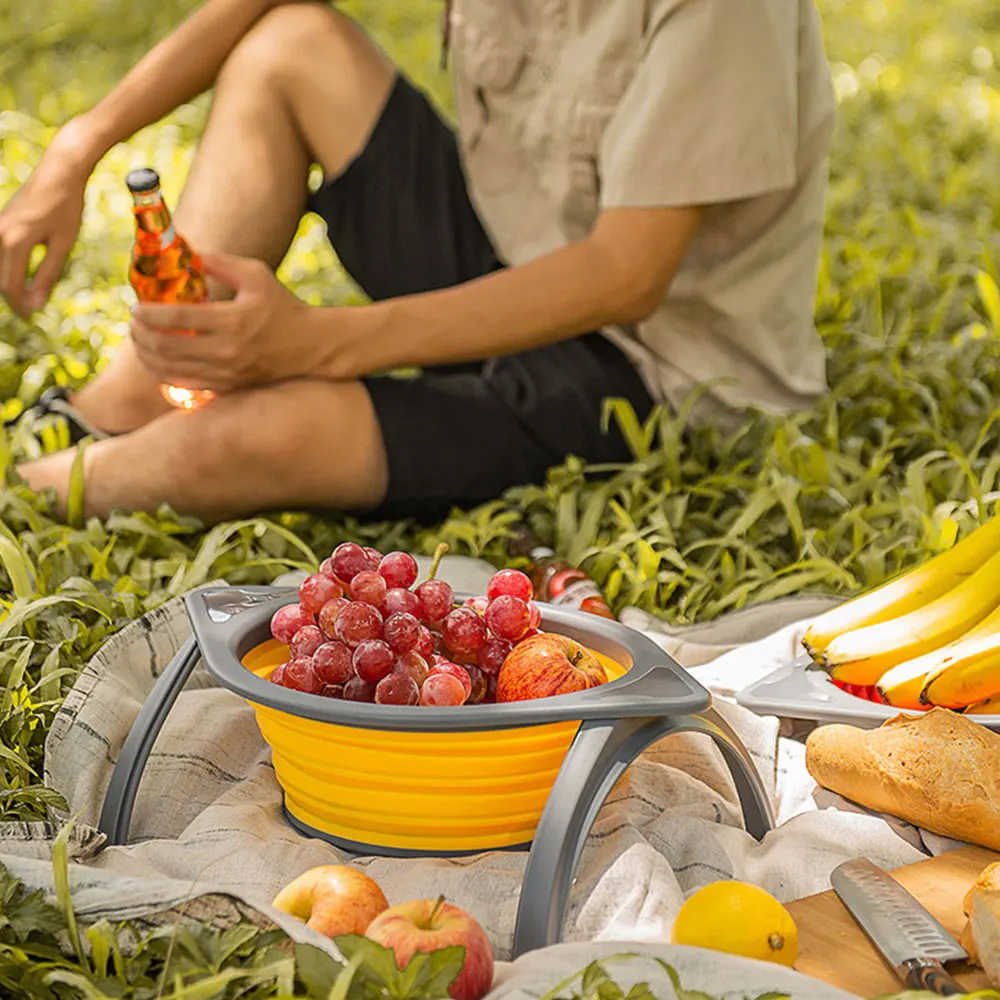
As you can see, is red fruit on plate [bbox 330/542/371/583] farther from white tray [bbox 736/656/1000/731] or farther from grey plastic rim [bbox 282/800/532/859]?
white tray [bbox 736/656/1000/731]

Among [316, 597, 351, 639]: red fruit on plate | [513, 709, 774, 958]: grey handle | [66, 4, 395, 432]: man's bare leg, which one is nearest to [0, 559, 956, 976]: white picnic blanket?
[513, 709, 774, 958]: grey handle

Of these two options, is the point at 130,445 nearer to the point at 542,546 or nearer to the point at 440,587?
the point at 542,546

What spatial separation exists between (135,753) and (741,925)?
2.15ft

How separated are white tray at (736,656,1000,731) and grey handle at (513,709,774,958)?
384 millimetres

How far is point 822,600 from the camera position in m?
1.97

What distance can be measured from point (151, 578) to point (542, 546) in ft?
2.01

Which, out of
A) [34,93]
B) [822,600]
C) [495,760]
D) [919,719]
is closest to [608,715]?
[495,760]

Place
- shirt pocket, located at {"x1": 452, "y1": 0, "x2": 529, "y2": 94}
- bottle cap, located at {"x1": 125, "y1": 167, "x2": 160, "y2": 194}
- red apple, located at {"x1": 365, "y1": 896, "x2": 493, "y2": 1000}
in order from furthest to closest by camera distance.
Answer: shirt pocket, located at {"x1": 452, "y1": 0, "x2": 529, "y2": 94} < bottle cap, located at {"x1": 125, "y1": 167, "x2": 160, "y2": 194} < red apple, located at {"x1": 365, "y1": 896, "x2": 493, "y2": 1000}

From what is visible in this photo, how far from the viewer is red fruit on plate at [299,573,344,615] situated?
1.41m

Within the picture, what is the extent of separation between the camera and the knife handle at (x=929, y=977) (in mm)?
1115

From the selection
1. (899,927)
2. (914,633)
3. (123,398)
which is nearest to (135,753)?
(899,927)

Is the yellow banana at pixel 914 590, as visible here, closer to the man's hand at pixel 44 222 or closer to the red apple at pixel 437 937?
the red apple at pixel 437 937

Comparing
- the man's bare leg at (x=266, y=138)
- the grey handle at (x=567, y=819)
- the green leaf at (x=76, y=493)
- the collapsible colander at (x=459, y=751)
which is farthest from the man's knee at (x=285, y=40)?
the grey handle at (x=567, y=819)

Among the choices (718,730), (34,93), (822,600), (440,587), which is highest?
(34,93)
